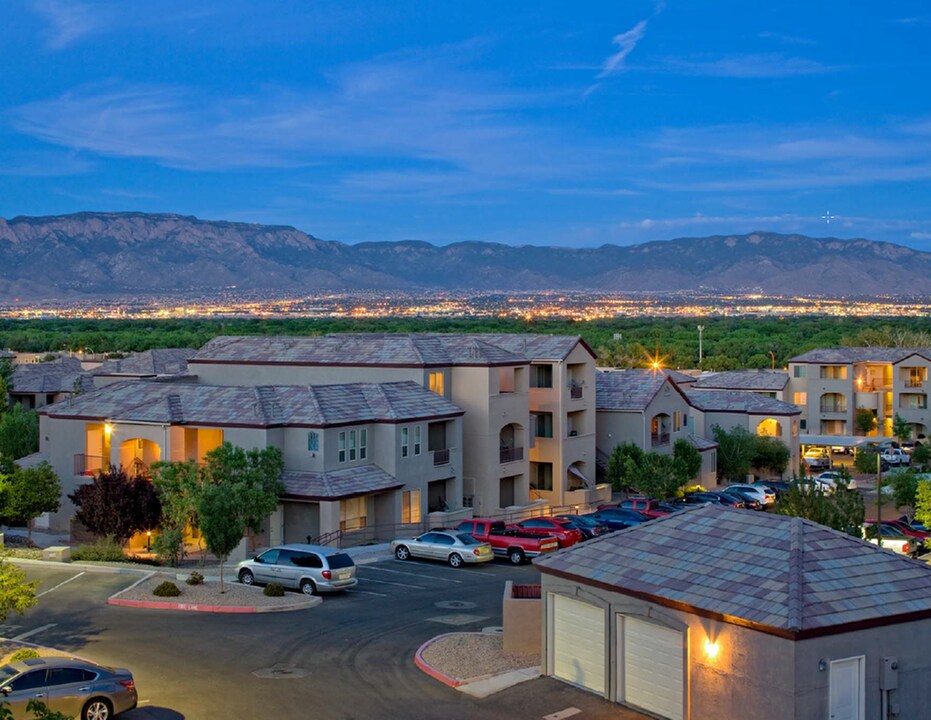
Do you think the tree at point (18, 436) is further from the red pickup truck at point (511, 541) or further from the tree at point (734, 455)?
the tree at point (734, 455)

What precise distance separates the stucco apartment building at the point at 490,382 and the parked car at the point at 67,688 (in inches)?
1136

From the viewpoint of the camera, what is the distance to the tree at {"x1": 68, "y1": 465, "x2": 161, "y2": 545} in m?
40.0

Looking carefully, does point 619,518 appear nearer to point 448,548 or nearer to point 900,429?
point 448,548

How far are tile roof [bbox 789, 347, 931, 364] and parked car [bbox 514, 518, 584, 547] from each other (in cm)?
4863

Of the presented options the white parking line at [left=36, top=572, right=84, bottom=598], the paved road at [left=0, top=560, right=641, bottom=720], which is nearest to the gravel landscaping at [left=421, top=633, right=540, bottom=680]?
the paved road at [left=0, top=560, right=641, bottom=720]

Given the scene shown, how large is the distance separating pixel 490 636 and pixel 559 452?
29.2 m

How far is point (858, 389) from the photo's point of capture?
8631 centimetres

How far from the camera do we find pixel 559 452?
55594 millimetres

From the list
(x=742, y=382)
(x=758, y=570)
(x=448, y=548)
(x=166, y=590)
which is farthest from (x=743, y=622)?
(x=742, y=382)

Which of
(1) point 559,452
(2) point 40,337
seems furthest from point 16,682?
(2) point 40,337

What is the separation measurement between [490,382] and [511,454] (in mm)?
3923

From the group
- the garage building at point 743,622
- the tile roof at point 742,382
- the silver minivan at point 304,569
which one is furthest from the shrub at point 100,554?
the tile roof at point 742,382

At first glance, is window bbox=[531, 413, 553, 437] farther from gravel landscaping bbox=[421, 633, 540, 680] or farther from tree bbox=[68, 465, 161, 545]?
gravel landscaping bbox=[421, 633, 540, 680]

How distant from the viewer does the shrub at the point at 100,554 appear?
37250 mm
